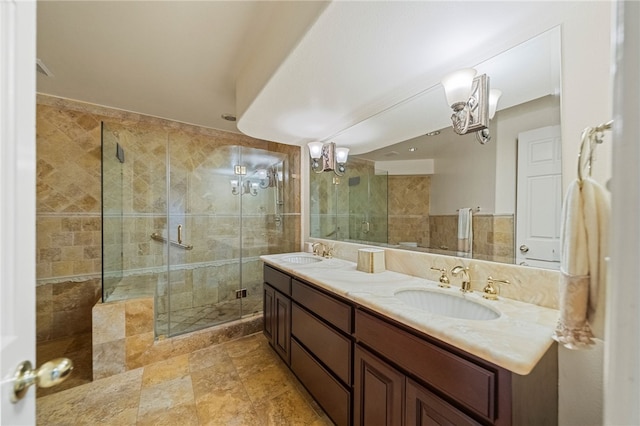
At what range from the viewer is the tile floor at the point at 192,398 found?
1467mm

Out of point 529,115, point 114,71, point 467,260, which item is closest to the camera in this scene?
point 529,115

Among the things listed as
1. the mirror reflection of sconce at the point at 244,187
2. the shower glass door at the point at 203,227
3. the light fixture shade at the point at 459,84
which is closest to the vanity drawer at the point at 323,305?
the light fixture shade at the point at 459,84

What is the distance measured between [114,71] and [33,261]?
213 centimetres

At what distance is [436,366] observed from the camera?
833 mm

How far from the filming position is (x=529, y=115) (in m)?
1.11

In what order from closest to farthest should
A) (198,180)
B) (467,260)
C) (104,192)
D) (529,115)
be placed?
1. (529,115)
2. (467,260)
3. (104,192)
4. (198,180)

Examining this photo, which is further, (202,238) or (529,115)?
(202,238)

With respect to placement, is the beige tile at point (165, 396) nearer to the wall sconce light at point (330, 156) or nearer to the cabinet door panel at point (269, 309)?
the cabinet door panel at point (269, 309)

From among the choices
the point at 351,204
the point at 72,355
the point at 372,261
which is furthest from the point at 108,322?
the point at 351,204

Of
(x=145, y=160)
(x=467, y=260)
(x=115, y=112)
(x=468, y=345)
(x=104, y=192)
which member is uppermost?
(x=115, y=112)

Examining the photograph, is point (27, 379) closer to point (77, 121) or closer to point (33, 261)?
point (33, 261)

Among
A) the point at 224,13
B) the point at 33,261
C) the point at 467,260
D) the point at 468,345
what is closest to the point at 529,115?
the point at 467,260

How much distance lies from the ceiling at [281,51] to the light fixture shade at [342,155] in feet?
0.27

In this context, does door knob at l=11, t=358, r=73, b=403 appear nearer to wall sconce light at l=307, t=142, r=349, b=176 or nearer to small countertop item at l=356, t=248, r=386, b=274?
small countertop item at l=356, t=248, r=386, b=274
